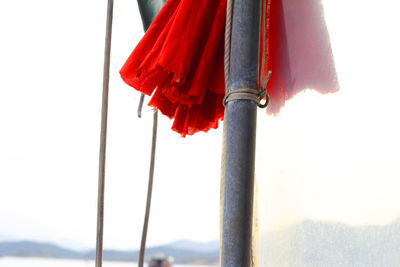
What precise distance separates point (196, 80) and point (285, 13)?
269 mm

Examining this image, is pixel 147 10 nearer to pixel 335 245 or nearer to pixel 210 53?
pixel 210 53

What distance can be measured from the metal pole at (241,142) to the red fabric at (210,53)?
0.18 m

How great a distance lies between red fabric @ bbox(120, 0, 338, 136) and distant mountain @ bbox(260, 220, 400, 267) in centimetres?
26

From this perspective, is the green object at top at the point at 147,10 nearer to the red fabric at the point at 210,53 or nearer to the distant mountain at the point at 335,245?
the red fabric at the point at 210,53

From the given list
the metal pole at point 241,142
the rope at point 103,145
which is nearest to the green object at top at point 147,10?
the rope at point 103,145

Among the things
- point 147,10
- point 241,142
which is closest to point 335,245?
point 241,142

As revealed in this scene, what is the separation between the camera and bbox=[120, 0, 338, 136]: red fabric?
2.81ft

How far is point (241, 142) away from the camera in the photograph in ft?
2.13

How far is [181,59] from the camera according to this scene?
852mm

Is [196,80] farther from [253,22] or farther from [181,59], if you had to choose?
[253,22]

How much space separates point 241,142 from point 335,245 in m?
0.26

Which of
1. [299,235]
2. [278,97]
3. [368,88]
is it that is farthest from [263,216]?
[368,88]

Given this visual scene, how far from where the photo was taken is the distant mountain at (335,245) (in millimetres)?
647

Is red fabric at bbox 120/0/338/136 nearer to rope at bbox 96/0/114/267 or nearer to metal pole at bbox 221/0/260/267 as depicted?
rope at bbox 96/0/114/267
